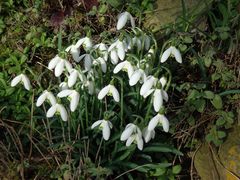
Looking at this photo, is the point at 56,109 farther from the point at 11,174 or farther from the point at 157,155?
the point at 157,155

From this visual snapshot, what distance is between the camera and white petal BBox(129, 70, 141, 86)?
258 centimetres

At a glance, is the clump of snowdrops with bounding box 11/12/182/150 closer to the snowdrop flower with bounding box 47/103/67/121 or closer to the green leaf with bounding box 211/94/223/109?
the snowdrop flower with bounding box 47/103/67/121

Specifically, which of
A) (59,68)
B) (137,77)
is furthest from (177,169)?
(59,68)

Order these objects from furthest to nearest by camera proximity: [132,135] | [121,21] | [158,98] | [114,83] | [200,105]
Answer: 1. [200,105]
2. [121,21]
3. [114,83]
4. [132,135]
5. [158,98]

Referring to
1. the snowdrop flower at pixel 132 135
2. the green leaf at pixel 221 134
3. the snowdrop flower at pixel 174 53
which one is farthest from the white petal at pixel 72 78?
the green leaf at pixel 221 134

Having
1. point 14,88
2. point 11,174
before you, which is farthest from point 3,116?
point 11,174

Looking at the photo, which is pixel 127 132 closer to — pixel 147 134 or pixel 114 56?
pixel 147 134

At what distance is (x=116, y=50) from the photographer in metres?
2.77

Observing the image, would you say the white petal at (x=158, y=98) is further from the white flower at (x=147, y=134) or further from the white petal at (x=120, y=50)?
the white petal at (x=120, y=50)

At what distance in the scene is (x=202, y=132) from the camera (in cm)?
324

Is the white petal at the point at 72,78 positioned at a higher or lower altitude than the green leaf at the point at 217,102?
higher

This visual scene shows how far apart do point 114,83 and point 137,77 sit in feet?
0.59

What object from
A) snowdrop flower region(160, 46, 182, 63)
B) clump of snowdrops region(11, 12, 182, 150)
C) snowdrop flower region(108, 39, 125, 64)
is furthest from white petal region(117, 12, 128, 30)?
snowdrop flower region(160, 46, 182, 63)

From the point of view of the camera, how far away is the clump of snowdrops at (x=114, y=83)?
2.55 metres
